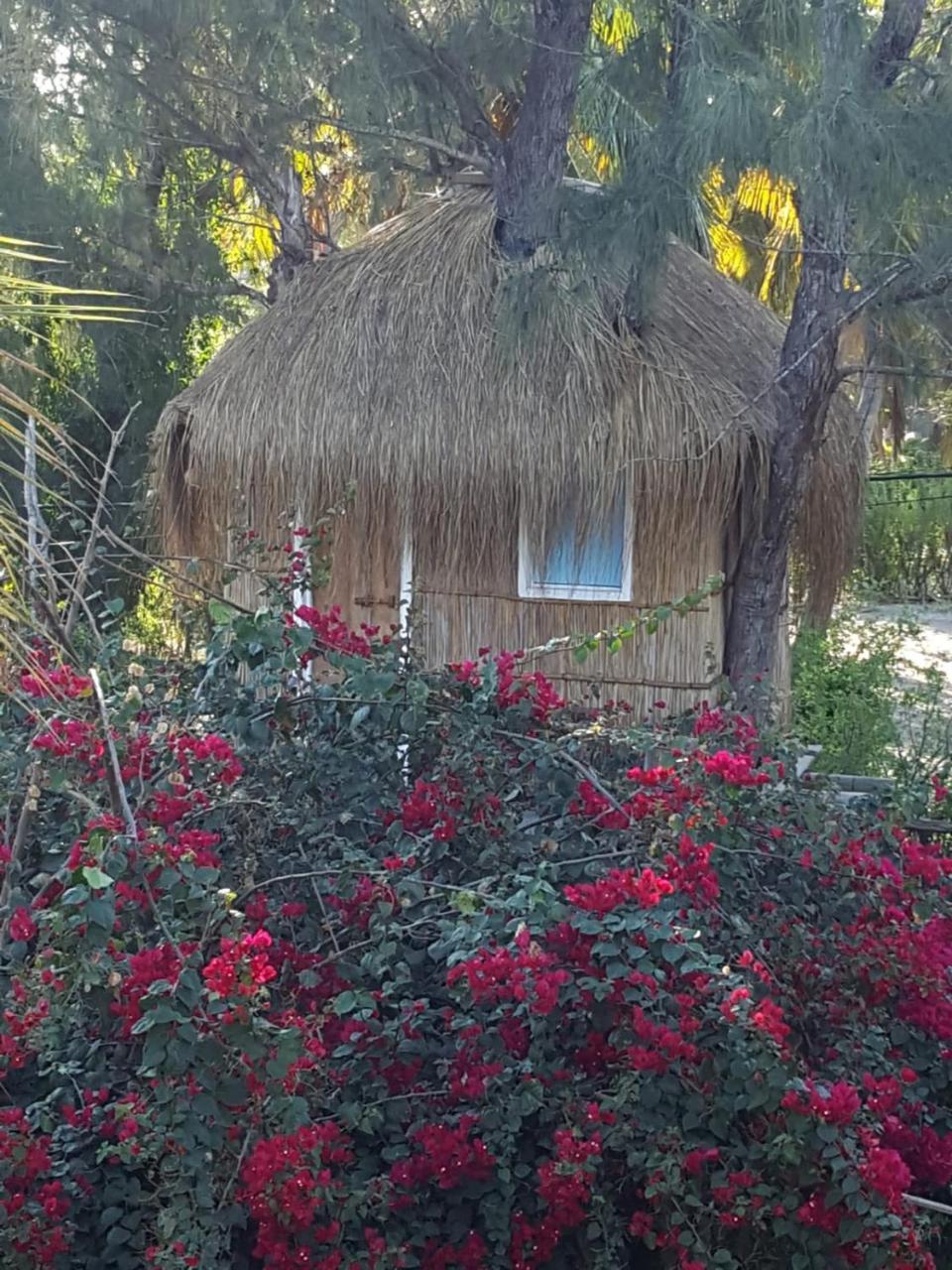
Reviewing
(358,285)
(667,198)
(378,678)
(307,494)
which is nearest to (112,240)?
(358,285)

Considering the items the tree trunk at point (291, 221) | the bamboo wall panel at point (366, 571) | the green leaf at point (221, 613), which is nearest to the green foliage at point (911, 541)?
the tree trunk at point (291, 221)

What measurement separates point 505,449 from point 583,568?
2.10 ft

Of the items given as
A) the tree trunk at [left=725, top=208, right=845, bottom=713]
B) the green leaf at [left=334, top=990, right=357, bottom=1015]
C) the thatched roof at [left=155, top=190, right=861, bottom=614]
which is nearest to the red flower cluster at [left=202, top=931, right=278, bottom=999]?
the green leaf at [left=334, top=990, right=357, bottom=1015]

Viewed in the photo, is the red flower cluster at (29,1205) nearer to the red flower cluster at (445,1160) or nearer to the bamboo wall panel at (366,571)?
the red flower cluster at (445,1160)

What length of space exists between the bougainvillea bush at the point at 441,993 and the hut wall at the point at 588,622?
309 centimetres

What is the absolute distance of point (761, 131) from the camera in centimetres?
392

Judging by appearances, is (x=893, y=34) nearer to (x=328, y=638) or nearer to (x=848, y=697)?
(x=328, y=638)

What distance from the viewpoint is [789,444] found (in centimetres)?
522

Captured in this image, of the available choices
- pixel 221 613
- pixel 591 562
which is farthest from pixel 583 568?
pixel 221 613

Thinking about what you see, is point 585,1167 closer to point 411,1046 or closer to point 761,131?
point 411,1046

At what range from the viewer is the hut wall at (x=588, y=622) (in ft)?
18.5

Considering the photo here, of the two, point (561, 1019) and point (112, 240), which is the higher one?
point (112, 240)

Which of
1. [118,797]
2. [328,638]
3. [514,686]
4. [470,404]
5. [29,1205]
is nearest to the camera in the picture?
[29,1205]

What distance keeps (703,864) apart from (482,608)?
12.6ft
